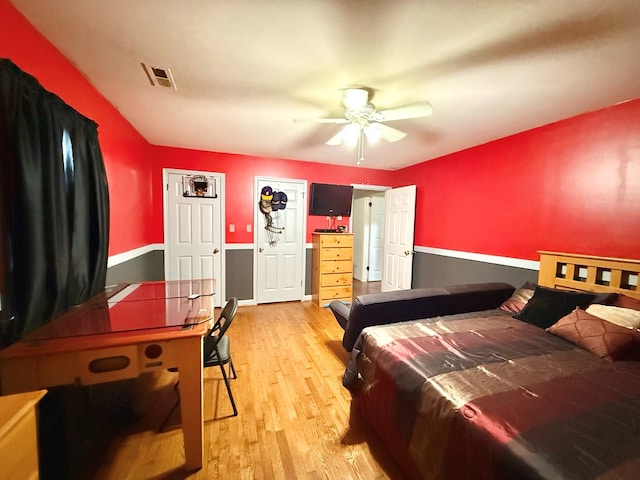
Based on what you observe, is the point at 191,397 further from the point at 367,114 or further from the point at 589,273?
the point at 589,273

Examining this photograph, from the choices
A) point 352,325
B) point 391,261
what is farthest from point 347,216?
point 352,325

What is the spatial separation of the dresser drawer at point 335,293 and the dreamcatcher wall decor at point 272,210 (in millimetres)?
1115

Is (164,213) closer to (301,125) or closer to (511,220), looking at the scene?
(301,125)

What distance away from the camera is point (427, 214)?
157 inches

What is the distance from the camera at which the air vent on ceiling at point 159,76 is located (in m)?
1.69

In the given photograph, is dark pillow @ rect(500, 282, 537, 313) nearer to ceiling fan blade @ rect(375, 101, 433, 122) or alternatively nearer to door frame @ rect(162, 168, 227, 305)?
ceiling fan blade @ rect(375, 101, 433, 122)

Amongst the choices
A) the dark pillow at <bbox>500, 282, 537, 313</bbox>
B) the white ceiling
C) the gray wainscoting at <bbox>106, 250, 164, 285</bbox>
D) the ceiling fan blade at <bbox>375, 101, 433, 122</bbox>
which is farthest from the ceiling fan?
the gray wainscoting at <bbox>106, 250, 164, 285</bbox>

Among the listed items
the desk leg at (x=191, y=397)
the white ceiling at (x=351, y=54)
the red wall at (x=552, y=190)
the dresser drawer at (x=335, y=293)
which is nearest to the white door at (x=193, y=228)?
the white ceiling at (x=351, y=54)

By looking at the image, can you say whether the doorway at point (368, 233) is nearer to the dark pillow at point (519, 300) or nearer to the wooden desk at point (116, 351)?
the dark pillow at point (519, 300)

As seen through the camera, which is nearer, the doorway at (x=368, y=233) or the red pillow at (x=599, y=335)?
the red pillow at (x=599, y=335)

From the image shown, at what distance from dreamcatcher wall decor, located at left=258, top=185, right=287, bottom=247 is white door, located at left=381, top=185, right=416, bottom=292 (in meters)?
1.91

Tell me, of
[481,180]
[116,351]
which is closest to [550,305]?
[481,180]

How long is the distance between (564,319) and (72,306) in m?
3.25

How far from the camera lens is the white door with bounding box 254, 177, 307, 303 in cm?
399
